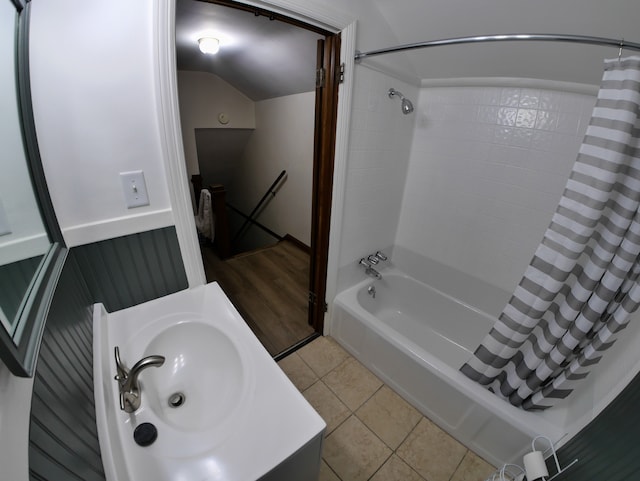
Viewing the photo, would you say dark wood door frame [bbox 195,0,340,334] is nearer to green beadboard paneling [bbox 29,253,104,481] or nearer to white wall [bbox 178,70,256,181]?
green beadboard paneling [bbox 29,253,104,481]

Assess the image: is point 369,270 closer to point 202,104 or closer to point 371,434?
point 371,434

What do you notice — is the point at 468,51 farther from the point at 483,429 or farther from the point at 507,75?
the point at 483,429

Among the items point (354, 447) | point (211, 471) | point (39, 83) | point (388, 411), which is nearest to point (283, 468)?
point (211, 471)

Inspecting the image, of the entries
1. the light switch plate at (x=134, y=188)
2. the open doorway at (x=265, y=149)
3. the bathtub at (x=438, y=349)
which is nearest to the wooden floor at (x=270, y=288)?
the open doorway at (x=265, y=149)

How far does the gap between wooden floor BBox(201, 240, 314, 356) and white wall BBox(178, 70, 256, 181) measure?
1.14 metres

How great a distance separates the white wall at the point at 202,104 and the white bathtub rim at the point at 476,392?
252 centimetres

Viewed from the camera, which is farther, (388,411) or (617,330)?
(388,411)

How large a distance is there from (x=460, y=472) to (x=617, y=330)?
37.8 inches

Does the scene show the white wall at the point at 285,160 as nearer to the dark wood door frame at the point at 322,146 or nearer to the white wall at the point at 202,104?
the white wall at the point at 202,104

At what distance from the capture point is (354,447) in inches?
51.7

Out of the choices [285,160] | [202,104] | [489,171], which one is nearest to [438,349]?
[489,171]

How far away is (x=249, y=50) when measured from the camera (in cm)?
210

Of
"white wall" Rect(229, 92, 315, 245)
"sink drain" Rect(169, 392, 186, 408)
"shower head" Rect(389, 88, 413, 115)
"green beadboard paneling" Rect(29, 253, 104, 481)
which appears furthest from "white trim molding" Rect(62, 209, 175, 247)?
"white wall" Rect(229, 92, 315, 245)

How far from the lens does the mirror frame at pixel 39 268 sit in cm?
36
